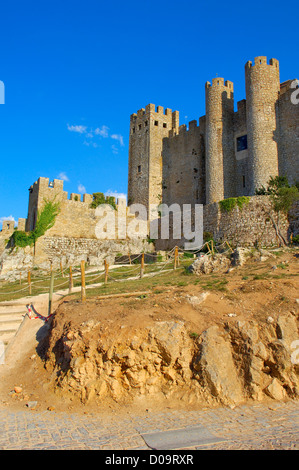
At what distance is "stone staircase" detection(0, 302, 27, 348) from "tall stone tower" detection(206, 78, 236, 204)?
19022mm

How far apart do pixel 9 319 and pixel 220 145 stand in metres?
22.7

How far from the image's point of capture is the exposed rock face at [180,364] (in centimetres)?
652

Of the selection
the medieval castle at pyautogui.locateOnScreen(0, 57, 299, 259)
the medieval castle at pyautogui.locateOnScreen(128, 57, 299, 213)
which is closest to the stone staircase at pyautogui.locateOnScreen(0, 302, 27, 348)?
the medieval castle at pyautogui.locateOnScreen(0, 57, 299, 259)

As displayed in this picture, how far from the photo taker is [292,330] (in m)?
7.27

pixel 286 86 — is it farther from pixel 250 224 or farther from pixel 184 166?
pixel 250 224

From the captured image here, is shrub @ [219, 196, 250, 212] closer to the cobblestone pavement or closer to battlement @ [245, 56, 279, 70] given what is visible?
battlement @ [245, 56, 279, 70]

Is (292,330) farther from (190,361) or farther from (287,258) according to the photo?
(287,258)

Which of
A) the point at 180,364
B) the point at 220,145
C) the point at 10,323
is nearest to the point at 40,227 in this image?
the point at 10,323

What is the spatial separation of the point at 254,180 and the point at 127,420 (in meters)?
22.0

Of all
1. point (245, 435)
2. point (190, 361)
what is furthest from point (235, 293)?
point (245, 435)

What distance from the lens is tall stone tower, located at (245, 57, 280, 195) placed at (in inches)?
981

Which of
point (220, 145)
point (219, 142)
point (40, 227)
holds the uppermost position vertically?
point (219, 142)

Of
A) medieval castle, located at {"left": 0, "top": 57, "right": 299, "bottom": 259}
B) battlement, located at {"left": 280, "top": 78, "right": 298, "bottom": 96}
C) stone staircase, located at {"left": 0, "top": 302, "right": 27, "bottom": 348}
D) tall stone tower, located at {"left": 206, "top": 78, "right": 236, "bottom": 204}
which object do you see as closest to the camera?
stone staircase, located at {"left": 0, "top": 302, "right": 27, "bottom": 348}

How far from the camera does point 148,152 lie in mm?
33906
